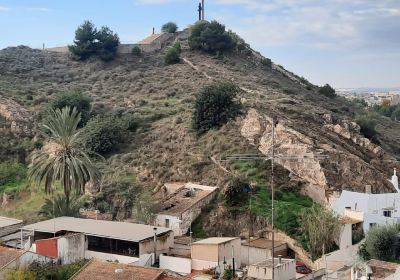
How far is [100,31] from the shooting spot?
251 feet

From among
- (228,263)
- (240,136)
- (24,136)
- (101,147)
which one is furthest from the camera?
(24,136)

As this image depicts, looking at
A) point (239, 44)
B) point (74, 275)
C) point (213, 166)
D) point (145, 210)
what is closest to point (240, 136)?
point (213, 166)

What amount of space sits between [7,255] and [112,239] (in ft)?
16.7

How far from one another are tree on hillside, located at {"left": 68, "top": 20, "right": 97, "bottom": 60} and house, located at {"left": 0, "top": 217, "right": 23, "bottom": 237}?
4503cm

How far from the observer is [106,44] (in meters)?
76.6

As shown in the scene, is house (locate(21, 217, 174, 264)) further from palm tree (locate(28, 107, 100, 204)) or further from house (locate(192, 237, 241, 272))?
palm tree (locate(28, 107, 100, 204))

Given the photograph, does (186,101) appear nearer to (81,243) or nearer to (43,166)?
(43,166)

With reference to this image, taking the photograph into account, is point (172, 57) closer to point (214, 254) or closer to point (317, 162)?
point (317, 162)

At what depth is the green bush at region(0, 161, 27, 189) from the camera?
4615 cm

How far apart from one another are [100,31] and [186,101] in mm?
25383

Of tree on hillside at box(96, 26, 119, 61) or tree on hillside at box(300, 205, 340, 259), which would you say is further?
tree on hillside at box(96, 26, 119, 61)

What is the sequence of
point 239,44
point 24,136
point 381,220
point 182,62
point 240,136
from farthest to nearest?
point 239,44, point 182,62, point 24,136, point 240,136, point 381,220

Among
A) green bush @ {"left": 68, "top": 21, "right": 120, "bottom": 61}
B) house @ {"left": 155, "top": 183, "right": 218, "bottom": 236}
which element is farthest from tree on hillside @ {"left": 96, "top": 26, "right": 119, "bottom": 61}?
house @ {"left": 155, "top": 183, "right": 218, "bottom": 236}

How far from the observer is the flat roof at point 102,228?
2840 centimetres
